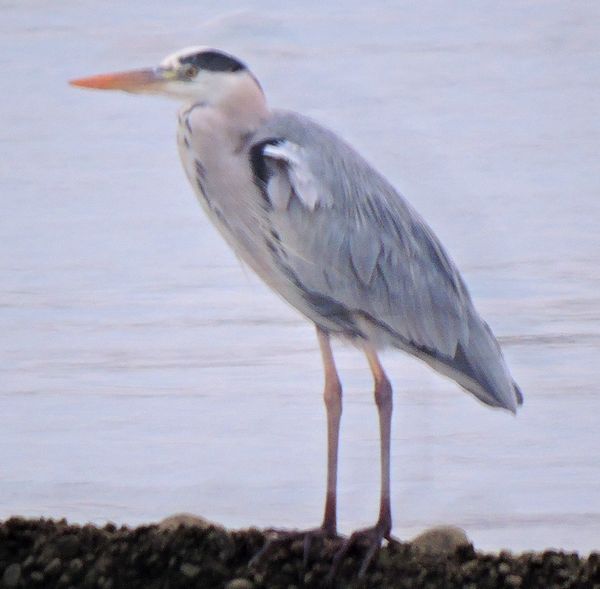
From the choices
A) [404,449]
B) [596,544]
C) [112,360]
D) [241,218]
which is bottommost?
[596,544]

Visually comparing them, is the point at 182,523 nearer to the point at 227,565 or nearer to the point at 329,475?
the point at 227,565

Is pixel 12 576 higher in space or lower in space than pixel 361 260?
lower

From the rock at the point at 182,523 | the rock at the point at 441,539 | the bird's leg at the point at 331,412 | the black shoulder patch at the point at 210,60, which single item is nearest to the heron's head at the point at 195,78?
the black shoulder patch at the point at 210,60

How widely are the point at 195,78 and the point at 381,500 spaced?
2.55ft

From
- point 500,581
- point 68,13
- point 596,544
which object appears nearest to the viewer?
point 500,581

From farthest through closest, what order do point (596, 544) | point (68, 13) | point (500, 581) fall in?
point (68, 13) < point (596, 544) < point (500, 581)

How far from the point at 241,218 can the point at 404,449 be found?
0.78 metres

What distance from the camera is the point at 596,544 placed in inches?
100

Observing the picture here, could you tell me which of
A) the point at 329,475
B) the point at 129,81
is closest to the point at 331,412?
the point at 329,475

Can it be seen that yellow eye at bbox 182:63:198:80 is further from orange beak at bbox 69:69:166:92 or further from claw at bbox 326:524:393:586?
claw at bbox 326:524:393:586

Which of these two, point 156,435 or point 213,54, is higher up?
point 213,54

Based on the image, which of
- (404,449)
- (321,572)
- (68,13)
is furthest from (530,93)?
(321,572)

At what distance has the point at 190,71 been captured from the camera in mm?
2074

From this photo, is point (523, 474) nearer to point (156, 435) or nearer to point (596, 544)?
point (596, 544)
